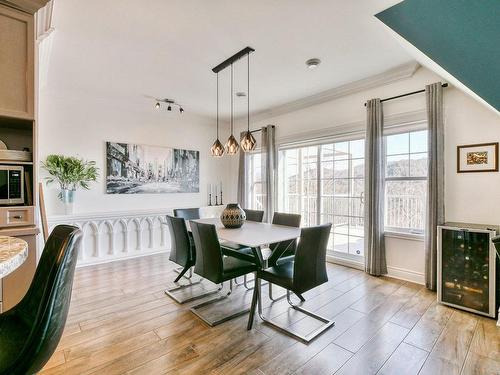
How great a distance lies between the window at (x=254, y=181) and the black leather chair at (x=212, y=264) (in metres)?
3.05

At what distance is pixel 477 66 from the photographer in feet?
4.80

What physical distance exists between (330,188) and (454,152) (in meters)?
1.76

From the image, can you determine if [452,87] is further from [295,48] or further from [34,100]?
[34,100]

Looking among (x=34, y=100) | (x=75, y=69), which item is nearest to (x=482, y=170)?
(x=34, y=100)

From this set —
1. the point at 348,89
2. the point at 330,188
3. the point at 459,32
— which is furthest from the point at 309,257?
the point at 348,89

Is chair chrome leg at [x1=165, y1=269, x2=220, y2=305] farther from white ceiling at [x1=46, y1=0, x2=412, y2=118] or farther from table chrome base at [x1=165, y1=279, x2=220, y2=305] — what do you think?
white ceiling at [x1=46, y1=0, x2=412, y2=118]

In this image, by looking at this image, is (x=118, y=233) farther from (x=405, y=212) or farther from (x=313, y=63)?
(x=405, y=212)

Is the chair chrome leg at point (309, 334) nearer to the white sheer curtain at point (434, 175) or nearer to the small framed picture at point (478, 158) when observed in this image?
the white sheer curtain at point (434, 175)

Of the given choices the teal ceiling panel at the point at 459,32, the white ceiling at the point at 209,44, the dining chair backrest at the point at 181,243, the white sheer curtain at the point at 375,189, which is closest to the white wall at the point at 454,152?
the white sheer curtain at the point at 375,189

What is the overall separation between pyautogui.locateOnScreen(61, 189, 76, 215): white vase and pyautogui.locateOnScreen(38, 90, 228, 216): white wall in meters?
0.17

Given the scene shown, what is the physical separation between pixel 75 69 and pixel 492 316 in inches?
213

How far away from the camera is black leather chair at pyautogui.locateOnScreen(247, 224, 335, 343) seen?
2.09 m

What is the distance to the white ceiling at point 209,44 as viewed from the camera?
2.19 metres

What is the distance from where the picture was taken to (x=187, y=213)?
4043 millimetres
